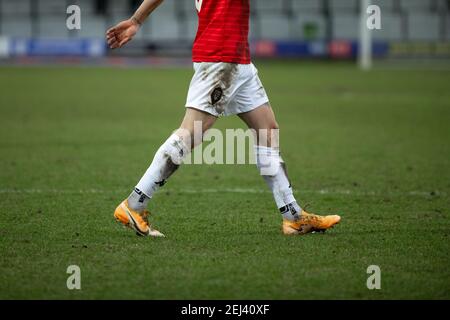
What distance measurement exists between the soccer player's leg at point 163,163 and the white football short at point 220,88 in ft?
0.27

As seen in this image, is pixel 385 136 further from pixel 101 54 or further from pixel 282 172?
pixel 101 54

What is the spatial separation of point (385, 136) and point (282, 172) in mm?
8639

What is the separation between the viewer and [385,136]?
51.3ft

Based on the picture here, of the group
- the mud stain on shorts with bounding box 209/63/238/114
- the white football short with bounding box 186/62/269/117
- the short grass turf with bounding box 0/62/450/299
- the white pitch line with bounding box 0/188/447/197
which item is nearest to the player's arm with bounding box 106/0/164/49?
the white football short with bounding box 186/62/269/117

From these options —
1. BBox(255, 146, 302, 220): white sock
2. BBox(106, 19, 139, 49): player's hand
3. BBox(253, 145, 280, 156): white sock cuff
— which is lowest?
BBox(255, 146, 302, 220): white sock

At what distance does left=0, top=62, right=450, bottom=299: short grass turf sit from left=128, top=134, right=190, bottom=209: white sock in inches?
15.9

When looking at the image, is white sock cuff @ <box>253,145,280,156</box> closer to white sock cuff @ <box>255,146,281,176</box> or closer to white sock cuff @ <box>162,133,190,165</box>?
white sock cuff @ <box>255,146,281,176</box>

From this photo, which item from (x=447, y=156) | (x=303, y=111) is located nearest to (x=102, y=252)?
(x=447, y=156)

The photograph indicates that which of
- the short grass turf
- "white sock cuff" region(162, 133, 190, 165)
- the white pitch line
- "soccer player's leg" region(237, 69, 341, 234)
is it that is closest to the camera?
the short grass turf

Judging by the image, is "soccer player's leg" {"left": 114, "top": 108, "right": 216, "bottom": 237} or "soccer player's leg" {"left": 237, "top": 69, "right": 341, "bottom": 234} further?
"soccer player's leg" {"left": 237, "top": 69, "right": 341, "bottom": 234}

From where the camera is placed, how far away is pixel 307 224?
731cm

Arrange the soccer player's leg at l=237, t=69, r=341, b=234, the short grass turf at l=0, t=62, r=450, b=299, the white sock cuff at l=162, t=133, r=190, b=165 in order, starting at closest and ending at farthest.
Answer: the short grass turf at l=0, t=62, r=450, b=299, the white sock cuff at l=162, t=133, r=190, b=165, the soccer player's leg at l=237, t=69, r=341, b=234

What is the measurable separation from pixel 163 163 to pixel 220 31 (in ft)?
3.62

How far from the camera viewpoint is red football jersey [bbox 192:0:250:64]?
697cm
